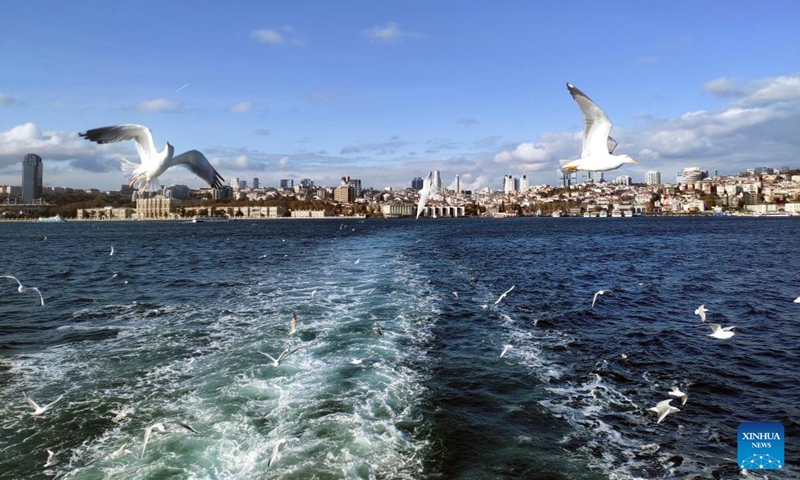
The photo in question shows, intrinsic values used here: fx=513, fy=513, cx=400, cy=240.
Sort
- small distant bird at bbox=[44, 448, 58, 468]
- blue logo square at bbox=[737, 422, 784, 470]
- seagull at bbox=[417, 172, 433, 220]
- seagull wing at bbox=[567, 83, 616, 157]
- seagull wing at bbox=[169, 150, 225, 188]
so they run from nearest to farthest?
small distant bird at bbox=[44, 448, 58, 468] < blue logo square at bbox=[737, 422, 784, 470] < seagull wing at bbox=[567, 83, 616, 157] < seagull wing at bbox=[169, 150, 225, 188] < seagull at bbox=[417, 172, 433, 220]

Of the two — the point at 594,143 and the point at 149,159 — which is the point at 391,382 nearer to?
the point at 594,143

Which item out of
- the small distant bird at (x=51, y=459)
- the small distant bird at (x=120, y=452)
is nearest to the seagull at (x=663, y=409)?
the small distant bird at (x=120, y=452)

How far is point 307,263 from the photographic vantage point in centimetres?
2170

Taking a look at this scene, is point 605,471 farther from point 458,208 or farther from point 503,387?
point 458,208

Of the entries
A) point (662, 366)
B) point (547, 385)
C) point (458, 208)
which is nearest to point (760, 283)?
point (662, 366)

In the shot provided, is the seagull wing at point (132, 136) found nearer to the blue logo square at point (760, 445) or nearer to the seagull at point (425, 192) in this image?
the blue logo square at point (760, 445)

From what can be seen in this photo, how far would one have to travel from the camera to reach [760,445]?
5.24 metres

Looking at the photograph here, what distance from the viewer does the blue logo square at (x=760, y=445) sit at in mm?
4797

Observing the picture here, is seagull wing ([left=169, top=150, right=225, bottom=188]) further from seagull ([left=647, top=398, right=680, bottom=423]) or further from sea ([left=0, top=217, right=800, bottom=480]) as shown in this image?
seagull ([left=647, top=398, right=680, bottom=423])

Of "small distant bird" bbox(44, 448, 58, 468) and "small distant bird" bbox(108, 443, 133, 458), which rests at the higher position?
"small distant bird" bbox(108, 443, 133, 458)

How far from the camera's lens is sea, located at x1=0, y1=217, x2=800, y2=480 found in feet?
15.3

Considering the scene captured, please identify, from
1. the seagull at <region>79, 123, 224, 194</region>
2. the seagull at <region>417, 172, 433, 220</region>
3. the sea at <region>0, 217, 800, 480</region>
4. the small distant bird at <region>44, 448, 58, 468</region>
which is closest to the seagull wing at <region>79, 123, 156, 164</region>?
the seagull at <region>79, 123, 224, 194</region>

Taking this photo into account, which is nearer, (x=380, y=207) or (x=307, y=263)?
(x=307, y=263)

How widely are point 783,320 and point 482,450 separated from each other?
9714 mm
